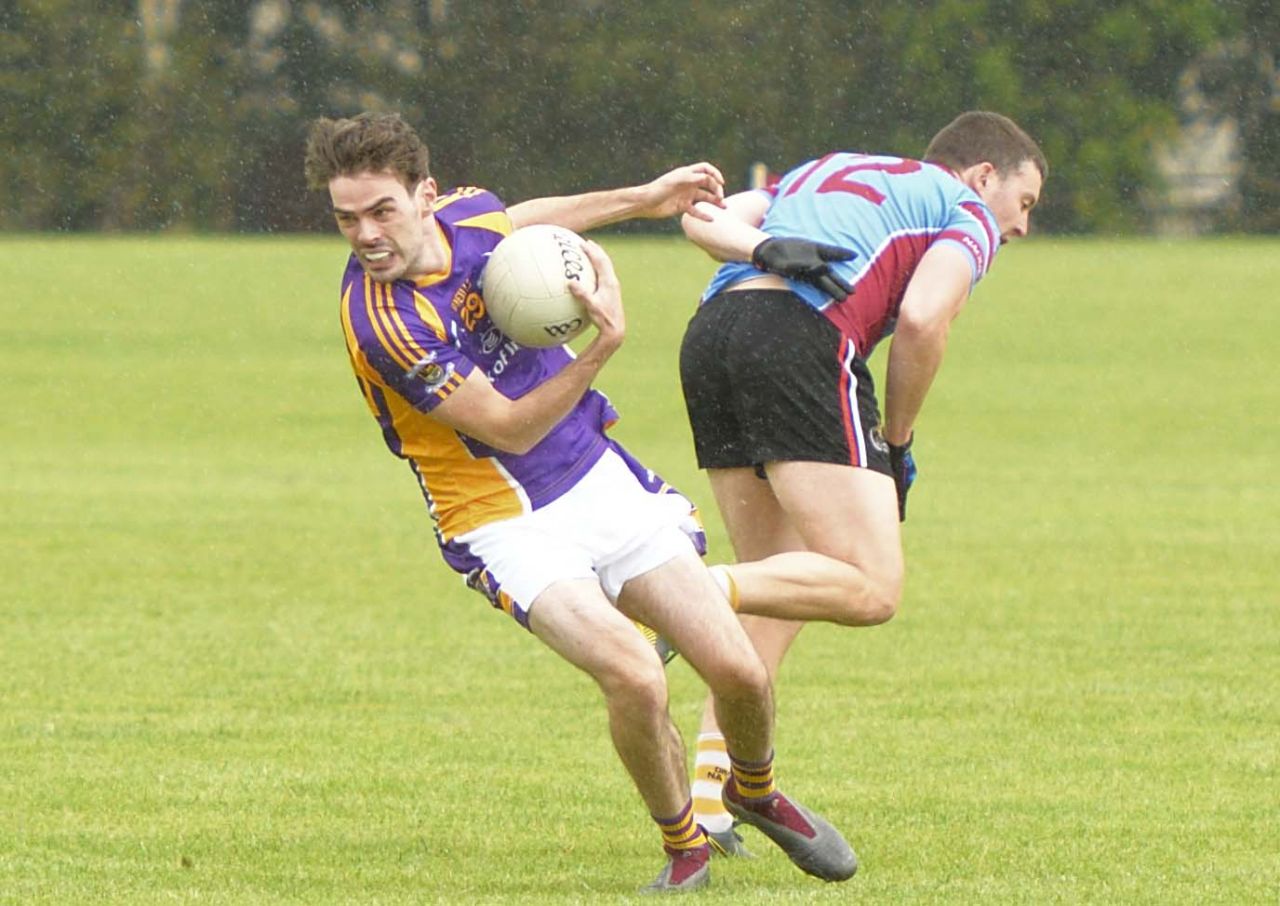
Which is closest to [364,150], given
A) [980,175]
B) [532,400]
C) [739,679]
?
[532,400]

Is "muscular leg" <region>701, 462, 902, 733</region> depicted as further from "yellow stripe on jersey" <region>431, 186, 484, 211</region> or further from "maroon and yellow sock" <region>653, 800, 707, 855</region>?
"yellow stripe on jersey" <region>431, 186, 484, 211</region>

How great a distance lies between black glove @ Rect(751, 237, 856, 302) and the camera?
6.97 meters

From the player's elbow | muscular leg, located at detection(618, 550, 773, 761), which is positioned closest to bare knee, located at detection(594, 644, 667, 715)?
muscular leg, located at detection(618, 550, 773, 761)

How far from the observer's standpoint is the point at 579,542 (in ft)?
20.5

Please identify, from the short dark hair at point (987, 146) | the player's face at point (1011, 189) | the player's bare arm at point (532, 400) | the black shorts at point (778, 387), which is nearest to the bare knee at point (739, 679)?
the player's bare arm at point (532, 400)

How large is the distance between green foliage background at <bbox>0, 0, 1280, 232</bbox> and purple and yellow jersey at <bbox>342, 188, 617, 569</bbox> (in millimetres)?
41235

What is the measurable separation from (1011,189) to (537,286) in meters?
2.01

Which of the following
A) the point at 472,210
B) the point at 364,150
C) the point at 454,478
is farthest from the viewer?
the point at 472,210

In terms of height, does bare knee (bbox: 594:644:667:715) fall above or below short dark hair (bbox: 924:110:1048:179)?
below

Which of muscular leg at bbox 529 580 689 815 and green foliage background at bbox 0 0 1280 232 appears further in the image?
green foliage background at bbox 0 0 1280 232

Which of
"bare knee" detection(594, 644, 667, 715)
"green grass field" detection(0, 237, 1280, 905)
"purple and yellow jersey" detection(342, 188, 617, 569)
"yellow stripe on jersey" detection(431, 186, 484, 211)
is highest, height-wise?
"yellow stripe on jersey" detection(431, 186, 484, 211)

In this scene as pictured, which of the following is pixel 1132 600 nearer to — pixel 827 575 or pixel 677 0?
pixel 827 575

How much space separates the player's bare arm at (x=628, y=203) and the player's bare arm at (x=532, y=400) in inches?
31.0

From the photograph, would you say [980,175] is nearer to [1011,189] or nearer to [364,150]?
[1011,189]
